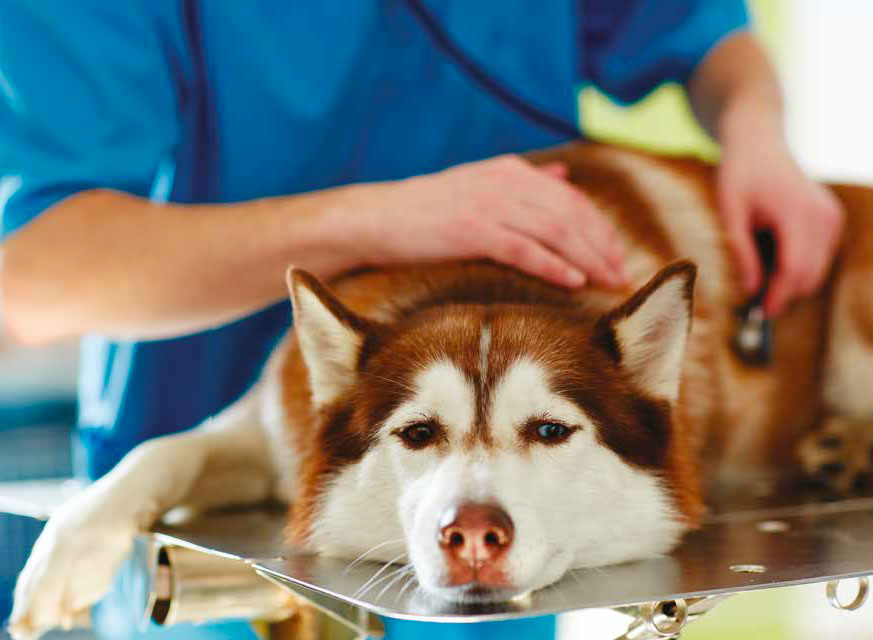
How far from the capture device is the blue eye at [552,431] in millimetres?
867

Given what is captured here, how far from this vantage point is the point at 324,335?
96 centimetres

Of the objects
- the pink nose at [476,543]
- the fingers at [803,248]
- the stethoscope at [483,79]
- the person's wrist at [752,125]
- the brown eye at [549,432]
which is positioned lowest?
the pink nose at [476,543]

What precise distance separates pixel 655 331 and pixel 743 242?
487 millimetres

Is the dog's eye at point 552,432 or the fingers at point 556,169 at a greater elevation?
the fingers at point 556,169

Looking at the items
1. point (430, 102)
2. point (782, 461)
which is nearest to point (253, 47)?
point (430, 102)

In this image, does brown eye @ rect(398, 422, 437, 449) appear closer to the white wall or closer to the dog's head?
the dog's head

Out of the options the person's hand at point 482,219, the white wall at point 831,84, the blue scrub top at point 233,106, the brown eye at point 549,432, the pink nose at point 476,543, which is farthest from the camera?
the white wall at point 831,84

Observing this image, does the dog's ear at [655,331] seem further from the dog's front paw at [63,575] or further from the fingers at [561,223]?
the dog's front paw at [63,575]

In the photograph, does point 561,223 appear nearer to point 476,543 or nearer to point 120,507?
point 476,543

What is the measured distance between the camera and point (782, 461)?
5.01ft

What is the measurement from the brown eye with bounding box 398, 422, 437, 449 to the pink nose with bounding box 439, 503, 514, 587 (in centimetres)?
14

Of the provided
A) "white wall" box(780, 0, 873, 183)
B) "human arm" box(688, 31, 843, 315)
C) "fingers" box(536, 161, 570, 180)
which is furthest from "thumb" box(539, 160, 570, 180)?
"white wall" box(780, 0, 873, 183)

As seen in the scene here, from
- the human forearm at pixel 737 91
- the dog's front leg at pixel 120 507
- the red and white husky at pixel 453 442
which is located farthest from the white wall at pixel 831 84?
the dog's front leg at pixel 120 507

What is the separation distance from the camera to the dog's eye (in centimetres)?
87
